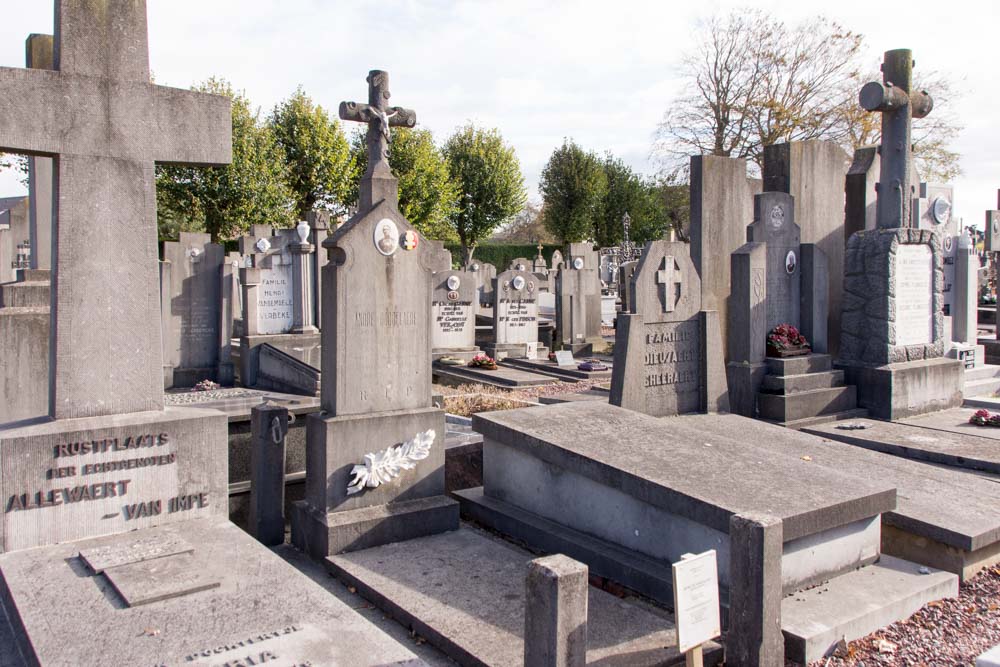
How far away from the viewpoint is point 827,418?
8398 mm

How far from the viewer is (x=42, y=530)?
382cm

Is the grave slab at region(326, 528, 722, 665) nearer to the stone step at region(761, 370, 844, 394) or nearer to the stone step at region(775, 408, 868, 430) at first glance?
the stone step at region(775, 408, 868, 430)

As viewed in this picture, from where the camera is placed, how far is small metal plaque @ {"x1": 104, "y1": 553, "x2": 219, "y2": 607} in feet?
10.6

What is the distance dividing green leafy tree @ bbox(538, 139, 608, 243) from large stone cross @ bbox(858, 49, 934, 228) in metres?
36.4

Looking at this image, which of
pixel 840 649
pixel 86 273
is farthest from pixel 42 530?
pixel 840 649

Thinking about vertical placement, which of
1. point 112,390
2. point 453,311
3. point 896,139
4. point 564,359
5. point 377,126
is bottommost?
point 564,359

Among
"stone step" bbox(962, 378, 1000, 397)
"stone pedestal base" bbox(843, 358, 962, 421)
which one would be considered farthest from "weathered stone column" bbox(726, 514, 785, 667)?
"stone step" bbox(962, 378, 1000, 397)

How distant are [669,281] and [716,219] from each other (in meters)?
2.22

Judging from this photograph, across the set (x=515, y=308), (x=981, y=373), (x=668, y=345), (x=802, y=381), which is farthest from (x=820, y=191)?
(x=515, y=308)

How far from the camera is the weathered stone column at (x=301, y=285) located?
13656 millimetres

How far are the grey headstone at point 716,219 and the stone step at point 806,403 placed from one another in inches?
37.0

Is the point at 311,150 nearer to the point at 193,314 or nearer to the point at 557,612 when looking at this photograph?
the point at 193,314

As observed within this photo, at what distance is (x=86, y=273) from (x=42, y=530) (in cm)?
132

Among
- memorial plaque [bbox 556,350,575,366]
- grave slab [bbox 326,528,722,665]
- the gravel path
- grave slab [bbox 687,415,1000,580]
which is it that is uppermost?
memorial plaque [bbox 556,350,575,366]
